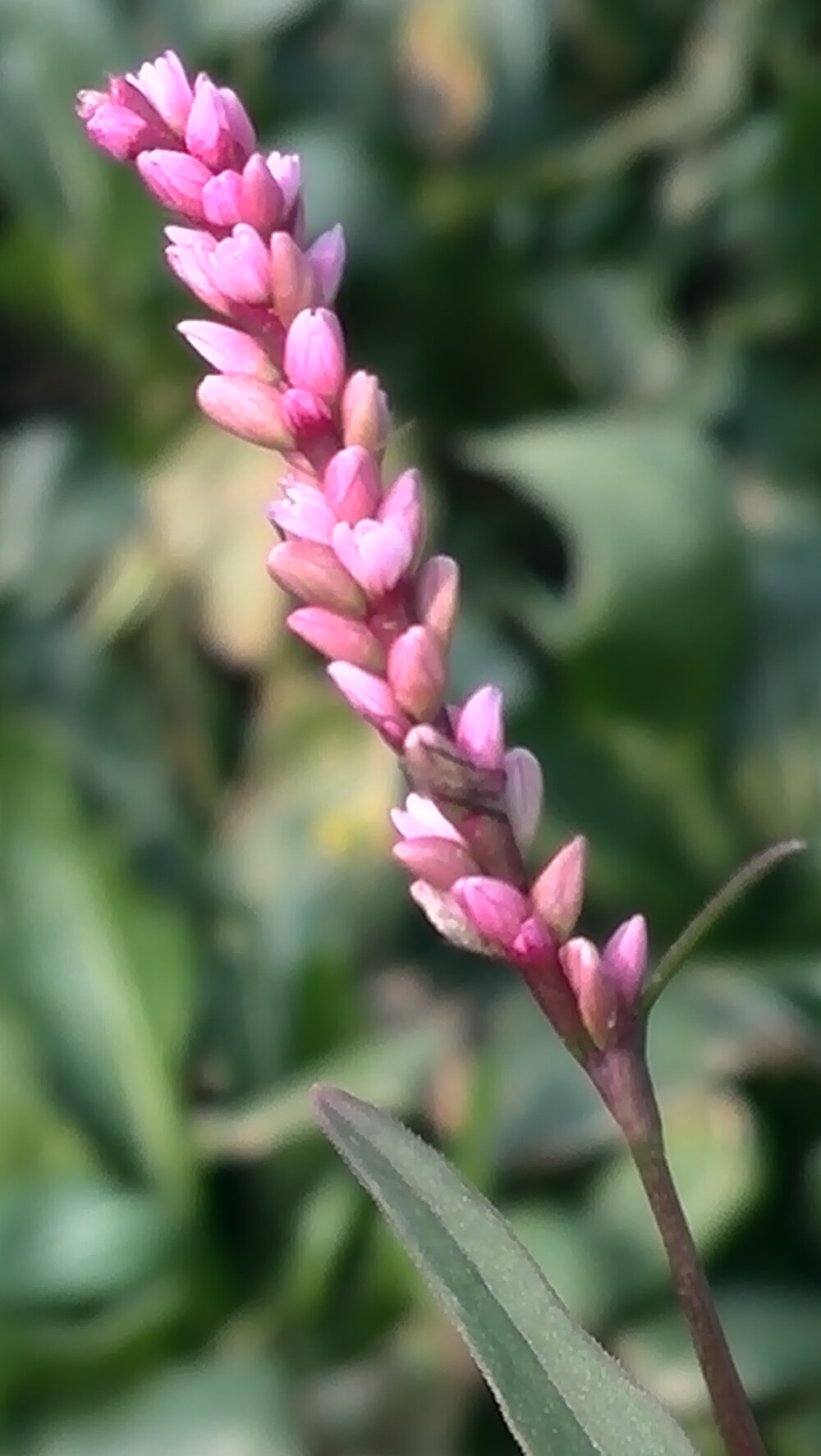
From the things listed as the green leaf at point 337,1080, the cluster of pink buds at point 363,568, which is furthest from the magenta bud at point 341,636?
the green leaf at point 337,1080

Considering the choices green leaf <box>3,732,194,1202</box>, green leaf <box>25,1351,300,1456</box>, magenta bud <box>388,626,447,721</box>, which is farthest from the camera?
green leaf <box>3,732,194,1202</box>

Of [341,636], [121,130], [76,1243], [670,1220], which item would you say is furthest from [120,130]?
[76,1243]

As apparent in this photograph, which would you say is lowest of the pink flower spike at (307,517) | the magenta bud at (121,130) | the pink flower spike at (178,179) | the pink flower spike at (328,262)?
the pink flower spike at (307,517)

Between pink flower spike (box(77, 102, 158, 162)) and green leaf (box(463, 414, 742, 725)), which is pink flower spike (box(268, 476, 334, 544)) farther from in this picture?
green leaf (box(463, 414, 742, 725))

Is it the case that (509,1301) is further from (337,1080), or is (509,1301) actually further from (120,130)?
(337,1080)

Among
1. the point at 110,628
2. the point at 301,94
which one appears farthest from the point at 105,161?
the point at 110,628

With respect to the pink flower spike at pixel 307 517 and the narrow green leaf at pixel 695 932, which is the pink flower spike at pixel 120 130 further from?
the narrow green leaf at pixel 695 932

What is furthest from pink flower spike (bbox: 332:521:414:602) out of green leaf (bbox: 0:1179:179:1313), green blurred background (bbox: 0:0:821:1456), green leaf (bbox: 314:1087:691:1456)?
green leaf (bbox: 0:1179:179:1313)
